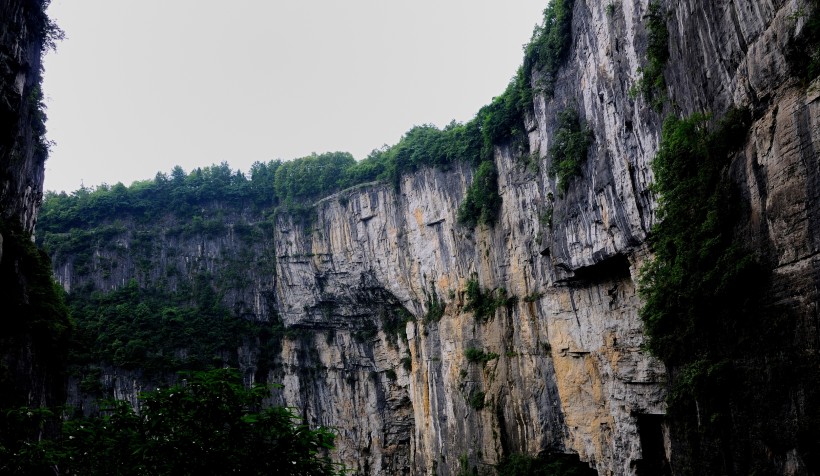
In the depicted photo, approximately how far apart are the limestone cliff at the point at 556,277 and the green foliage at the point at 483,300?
176mm

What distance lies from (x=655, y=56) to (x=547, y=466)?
519 inches

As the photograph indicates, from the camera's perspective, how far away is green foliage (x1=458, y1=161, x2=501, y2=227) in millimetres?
22859

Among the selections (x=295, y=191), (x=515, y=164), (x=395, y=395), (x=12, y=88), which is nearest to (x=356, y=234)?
(x=295, y=191)

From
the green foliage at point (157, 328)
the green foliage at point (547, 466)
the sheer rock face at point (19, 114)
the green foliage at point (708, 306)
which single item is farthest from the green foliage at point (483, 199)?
the green foliage at point (157, 328)

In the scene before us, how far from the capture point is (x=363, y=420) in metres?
32.2

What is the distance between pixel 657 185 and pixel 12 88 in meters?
13.1

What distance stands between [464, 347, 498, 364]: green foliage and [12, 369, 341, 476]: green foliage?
15.9 metres

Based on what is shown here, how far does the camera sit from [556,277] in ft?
57.1

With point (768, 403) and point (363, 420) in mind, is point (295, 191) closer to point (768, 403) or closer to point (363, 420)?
point (363, 420)

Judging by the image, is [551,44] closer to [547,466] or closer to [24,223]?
[547,466]

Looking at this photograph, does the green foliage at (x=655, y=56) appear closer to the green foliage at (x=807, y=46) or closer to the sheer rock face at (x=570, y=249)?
the sheer rock face at (x=570, y=249)

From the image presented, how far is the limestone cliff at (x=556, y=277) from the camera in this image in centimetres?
783

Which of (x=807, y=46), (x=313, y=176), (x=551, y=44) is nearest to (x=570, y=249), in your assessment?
(x=551, y=44)

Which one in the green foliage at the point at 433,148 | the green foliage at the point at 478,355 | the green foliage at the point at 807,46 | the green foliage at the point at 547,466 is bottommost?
the green foliage at the point at 547,466
